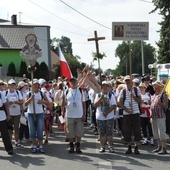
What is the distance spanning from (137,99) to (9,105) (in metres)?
3.69

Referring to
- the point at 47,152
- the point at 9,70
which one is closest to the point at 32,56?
the point at 47,152

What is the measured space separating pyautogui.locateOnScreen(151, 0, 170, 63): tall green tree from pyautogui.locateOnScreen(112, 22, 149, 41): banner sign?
17116mm

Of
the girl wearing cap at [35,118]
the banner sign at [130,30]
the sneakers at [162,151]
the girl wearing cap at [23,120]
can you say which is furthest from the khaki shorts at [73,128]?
the banner sign at [130,30]

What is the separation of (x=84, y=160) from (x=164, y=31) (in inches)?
926

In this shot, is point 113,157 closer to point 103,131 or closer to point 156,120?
point 103,131

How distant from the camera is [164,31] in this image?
103 feet

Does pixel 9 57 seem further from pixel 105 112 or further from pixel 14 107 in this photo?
pixel 105 112

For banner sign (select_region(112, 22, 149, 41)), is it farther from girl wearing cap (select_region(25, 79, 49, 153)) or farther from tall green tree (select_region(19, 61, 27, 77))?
tall green tree (select_region(19, 61, 27, 77))

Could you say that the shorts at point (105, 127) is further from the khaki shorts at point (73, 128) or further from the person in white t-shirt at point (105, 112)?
the khaki shorts at point (73, 128)

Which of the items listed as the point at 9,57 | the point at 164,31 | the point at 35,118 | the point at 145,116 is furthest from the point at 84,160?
the point at 9,57

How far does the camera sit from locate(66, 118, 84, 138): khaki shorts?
10484 millimetres

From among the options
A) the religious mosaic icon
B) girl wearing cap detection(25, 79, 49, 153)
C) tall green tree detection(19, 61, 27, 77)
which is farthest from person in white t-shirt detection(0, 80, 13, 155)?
tall green tree detection(19, 61, 27, 77)

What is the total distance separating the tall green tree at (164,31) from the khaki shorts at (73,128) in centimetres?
1886

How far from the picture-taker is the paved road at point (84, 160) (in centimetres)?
886
